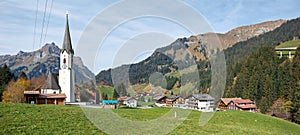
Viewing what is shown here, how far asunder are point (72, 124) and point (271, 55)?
12055 cm

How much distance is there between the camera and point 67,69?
6956 cm

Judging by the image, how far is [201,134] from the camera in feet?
67.4

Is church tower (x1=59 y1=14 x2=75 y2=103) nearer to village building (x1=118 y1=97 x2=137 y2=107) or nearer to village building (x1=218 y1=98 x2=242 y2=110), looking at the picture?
village building (x1=118 y1=97 x2=137 y2=107)

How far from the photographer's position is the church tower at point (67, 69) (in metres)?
67.8

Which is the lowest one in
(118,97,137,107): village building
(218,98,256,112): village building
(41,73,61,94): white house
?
(218,98,256,112): village building

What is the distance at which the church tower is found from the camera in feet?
222

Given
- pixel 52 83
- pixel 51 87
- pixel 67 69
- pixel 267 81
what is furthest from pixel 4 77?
pixel 267 81

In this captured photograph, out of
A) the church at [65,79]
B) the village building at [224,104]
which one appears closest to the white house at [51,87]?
the church at [65,79]

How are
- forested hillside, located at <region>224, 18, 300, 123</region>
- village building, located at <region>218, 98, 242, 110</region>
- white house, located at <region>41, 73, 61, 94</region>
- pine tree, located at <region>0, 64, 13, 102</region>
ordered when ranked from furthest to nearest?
village building, located at <region>218, 98, 242, 110</region>
forested hillside, located at <region>224, 18, 300, 123</region>
pine tree, located at <region>0, 64, 13, 102</region>
white house, located at <region>41, 73, 61, 94</region>

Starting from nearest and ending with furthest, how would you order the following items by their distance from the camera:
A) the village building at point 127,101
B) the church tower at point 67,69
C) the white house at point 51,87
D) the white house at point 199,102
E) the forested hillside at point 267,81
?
the village building at point 127,101 → the white house at point 51,87 → the church tower at point 67,69 → the white house at point 199,102 → the forested hillside at point 267,81

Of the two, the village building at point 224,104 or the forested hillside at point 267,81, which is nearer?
the forested hillside at point 267,81

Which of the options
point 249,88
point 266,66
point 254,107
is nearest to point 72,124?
point 254,107

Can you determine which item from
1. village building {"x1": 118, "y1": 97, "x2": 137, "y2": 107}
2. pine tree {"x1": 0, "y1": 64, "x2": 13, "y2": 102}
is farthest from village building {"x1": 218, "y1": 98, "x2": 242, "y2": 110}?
pine tree {"x1": 0, "y1": 64, "x2": 13, "y2": 102}

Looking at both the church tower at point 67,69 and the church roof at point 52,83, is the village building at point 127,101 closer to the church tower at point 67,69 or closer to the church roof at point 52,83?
the church tower at point 67,69
